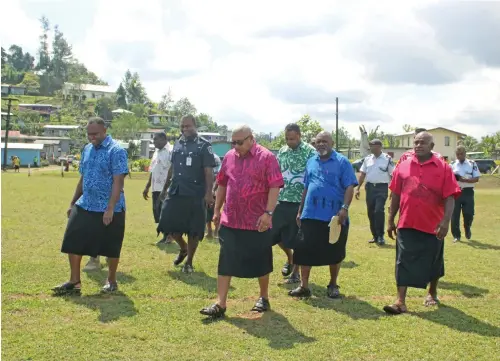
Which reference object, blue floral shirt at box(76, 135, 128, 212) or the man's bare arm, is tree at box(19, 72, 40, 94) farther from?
the man's bare arm

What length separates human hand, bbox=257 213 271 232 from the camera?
19.6 feet

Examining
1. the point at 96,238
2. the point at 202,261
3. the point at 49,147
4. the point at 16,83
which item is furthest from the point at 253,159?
the point at 16,83

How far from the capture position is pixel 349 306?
6.60 meters

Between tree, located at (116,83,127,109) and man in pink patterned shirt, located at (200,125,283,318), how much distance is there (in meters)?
139

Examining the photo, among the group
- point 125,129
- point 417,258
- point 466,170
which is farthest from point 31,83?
point 417,258

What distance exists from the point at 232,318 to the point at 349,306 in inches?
55.8

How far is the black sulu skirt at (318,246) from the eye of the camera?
6980 mm

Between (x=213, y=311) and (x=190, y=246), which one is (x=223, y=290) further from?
(x=190, y=246)

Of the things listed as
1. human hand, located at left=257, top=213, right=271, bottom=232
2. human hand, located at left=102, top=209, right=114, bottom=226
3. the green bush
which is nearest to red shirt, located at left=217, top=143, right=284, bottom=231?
human hand, located at left=257, top=213, right=271, bottom=232

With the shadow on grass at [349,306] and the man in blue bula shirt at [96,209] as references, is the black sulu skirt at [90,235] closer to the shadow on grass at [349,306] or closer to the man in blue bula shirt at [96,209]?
the man in blue bula shirt at [96,209]

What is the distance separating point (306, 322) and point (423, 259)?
1553 millimetres

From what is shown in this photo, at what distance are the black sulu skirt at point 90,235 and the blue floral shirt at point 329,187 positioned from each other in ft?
7.49

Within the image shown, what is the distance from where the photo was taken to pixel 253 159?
20.2 feet

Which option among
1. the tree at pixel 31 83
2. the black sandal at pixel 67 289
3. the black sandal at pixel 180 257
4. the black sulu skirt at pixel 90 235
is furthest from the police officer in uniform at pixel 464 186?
the tree at pixel 31 83
